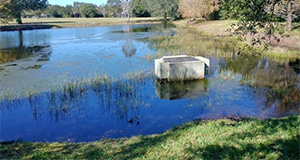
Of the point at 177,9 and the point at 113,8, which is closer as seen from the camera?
the point at 177,9

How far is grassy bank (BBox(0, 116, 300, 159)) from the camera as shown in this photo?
4094 millimetres

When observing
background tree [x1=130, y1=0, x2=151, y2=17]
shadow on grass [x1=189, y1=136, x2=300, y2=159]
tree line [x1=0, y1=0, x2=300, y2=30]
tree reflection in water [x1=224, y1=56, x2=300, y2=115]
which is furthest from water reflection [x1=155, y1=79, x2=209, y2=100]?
background tree [x1=130, y1=0, x2=151, y2=17]

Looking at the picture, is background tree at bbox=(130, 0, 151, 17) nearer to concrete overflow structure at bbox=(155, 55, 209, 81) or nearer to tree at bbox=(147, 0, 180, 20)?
→ tree at bbox=(147, 0, 180, 20)

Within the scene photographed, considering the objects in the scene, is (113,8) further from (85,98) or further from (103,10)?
(85,98)

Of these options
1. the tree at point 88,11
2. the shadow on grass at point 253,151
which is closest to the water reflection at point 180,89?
the shadow on grass at point 253,151

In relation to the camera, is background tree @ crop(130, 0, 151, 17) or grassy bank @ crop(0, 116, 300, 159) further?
background tree @ crop(130, 0, 151, 17)

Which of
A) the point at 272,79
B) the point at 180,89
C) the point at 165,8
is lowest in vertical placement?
Answer: the point at 180,89

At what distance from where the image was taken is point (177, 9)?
67.2 metres

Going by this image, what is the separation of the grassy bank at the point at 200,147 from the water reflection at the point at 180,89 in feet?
15.9

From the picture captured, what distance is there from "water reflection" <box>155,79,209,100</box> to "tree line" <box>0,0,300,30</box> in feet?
10.9

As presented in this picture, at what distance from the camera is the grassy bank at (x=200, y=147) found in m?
4.09

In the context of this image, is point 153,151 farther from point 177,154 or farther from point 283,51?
point 283,51

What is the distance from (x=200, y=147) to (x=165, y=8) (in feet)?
224

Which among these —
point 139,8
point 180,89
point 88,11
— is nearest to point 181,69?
point 180,89
